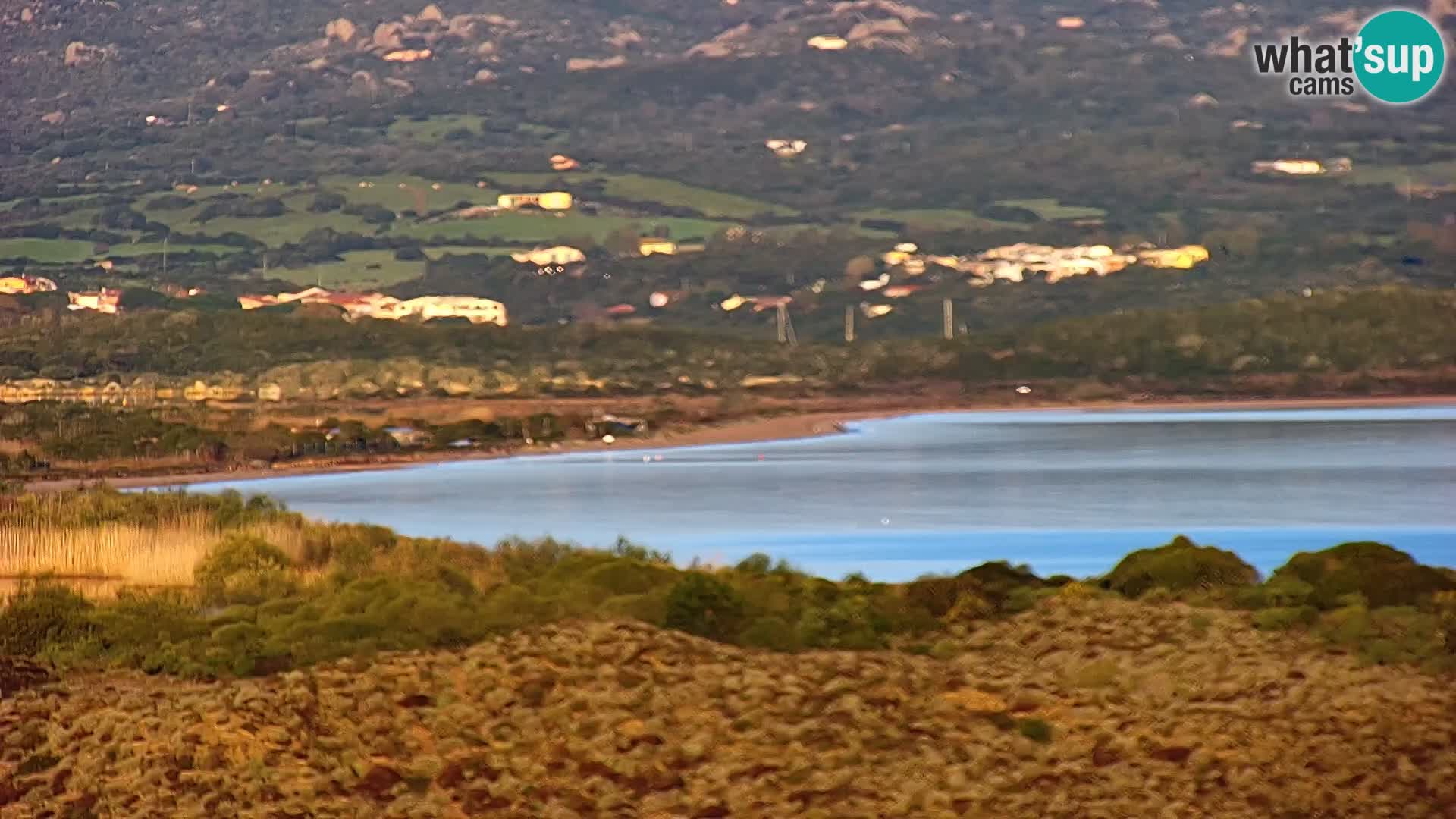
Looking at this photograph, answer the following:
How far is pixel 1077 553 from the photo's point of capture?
2727 cm

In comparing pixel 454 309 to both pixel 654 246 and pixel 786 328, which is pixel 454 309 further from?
pixel 654 246

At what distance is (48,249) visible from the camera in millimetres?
148000

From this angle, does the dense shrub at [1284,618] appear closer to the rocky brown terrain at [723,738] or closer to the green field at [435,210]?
the rocky brown terrain at [723,738]

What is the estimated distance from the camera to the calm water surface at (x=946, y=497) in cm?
2898

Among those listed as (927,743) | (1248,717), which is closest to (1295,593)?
(1248,717)

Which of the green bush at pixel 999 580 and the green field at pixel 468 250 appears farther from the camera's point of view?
the green field at pixel 468 250

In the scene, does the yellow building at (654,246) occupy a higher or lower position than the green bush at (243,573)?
higher

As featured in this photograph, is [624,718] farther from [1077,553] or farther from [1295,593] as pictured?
[1077,553]

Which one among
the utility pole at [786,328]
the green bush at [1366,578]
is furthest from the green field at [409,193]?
the green bush at [1366,578]

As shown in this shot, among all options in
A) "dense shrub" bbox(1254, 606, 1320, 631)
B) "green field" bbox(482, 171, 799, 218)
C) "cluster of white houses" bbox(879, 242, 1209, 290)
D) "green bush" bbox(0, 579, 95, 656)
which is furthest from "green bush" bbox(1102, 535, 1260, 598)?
"green field" bbox(482, 171, 799, 218)

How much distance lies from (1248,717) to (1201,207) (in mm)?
157178

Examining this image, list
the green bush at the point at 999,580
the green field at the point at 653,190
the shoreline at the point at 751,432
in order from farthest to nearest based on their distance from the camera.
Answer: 1. the green field at the point at 653,190
2. the shoreline at the point at 751,432
3. the green bush at the point at 999,580

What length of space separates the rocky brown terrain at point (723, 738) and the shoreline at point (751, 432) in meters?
24.2

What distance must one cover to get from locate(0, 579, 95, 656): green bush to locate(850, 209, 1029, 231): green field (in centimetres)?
14388
